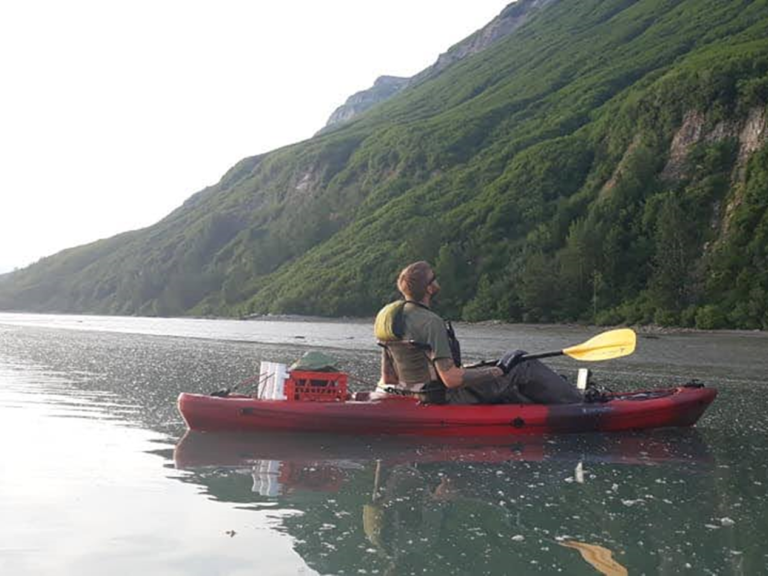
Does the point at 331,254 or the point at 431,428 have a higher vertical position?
the point at 331,254

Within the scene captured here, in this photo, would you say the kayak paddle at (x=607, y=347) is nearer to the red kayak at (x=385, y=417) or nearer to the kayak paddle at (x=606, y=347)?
the kayak paddle at (x=606, y=347)

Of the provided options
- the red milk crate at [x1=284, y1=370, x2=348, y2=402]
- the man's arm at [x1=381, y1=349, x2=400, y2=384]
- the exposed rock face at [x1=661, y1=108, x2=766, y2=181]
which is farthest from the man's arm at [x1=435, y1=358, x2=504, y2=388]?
the exposed rock face at [x1=661, y1=108, x2=766, y2=181]

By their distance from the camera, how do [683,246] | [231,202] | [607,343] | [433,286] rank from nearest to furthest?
1. [433,286]
2. [607,343]
3. [683,246]
4. [231,202]

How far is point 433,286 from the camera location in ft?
35.7

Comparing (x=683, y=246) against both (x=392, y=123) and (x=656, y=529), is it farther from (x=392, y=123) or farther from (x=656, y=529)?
(x=392, y=123)

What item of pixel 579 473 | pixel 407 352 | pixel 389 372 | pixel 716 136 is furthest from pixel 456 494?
pixel 716 136

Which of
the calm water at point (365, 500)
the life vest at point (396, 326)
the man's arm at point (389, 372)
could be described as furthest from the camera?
the man's arm at point (389, 372)

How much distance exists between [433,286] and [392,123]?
138 m

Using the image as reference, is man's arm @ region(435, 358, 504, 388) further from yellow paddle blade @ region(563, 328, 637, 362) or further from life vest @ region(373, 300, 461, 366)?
yellow paddle blade @ region(563, 328, 637, 362)

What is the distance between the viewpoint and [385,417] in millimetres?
11391

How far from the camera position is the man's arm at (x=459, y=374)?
35.5 feet

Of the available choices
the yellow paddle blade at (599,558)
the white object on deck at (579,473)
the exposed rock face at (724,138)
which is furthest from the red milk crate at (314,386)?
the exposed rock face at (724,138)

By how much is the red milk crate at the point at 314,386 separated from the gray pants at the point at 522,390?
1.70 m

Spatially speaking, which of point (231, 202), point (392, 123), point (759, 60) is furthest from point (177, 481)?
point (231, 202)
